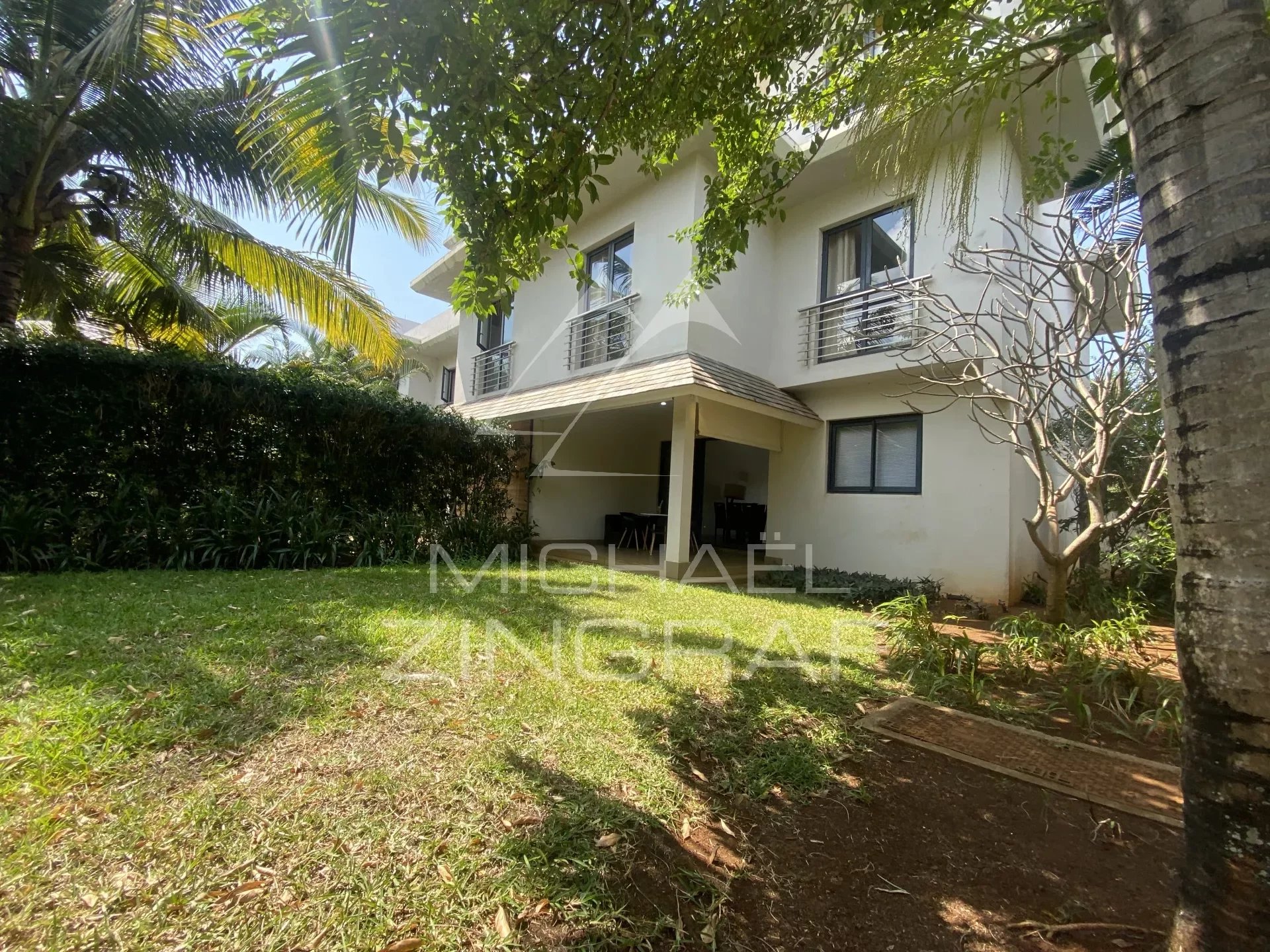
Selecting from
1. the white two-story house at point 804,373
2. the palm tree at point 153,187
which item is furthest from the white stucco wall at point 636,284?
the palm tree at point 153,187

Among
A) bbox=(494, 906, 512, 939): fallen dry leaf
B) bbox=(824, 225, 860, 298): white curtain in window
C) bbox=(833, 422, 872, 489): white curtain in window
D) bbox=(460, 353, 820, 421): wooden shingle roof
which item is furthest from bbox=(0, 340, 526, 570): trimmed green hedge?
bbox=(824, 225, 860, 298): white curtain in window

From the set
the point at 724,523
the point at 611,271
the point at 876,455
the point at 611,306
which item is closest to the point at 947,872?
the point at 876,455

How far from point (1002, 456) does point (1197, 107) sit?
22.8 ft

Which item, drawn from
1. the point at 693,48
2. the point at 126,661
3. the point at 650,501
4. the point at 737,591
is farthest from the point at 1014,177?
the point at 126,661

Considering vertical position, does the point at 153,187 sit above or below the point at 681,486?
above

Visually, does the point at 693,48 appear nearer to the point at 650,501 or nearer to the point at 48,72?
the point at 48,72

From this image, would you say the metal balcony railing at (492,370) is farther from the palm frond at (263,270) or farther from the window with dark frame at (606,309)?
the palm frond at (263,270)

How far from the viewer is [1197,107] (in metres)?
1.21

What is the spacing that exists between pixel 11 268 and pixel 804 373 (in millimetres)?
10725

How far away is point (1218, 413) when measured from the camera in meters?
1.16

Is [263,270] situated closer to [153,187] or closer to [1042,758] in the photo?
[153,187]

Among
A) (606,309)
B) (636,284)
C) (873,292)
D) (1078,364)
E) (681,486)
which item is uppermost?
(636,284)

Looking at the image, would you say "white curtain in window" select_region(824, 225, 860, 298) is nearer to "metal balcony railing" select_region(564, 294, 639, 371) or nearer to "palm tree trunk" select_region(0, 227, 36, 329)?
"metal balcony railing" select_region(564, 294, 639, 371)

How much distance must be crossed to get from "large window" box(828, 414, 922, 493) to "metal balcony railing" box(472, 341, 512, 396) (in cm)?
714
